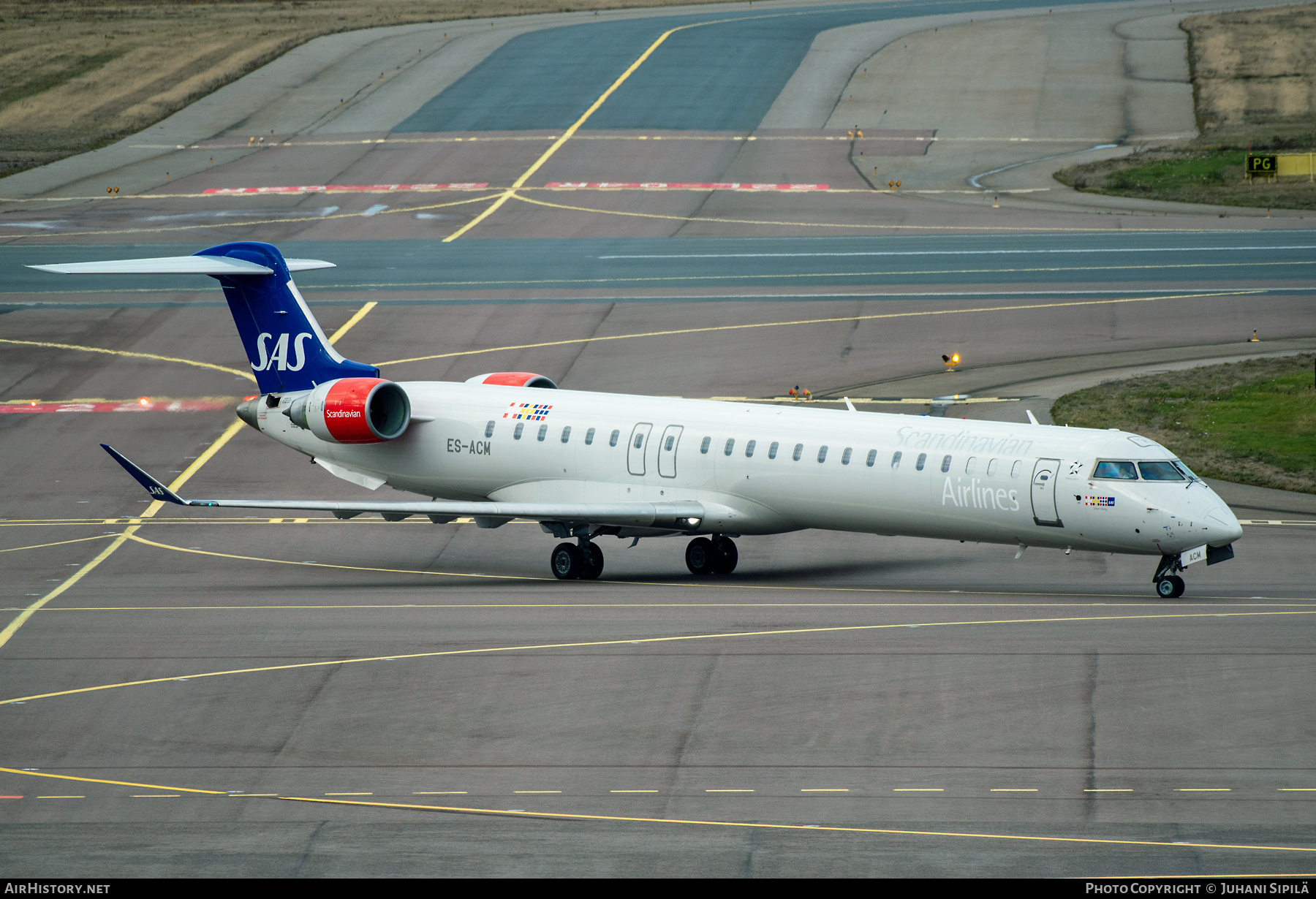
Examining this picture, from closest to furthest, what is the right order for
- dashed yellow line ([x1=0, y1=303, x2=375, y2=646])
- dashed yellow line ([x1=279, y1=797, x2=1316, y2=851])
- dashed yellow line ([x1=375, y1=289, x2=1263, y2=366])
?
dashed yellow line ([x1=279, y1=797, x2=1316, y2=851])
dashed yellow line ([x1=0, y1=303, x2=375, y2=646])
dashed yellow line ([x1=375, y1=289, x2=1263, y2=366])

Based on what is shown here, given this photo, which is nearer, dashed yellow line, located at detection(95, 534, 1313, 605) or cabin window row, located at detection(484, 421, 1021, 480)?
dashed yellow line, located at detection(95, 534, 1313, 605)

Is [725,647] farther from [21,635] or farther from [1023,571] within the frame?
[21,635]

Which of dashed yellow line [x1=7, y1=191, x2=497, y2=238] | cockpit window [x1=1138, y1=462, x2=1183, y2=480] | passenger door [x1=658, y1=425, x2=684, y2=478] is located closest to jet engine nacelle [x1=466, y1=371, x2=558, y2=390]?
passenger door [x1=658, y1=425, x2=684, y2=478]

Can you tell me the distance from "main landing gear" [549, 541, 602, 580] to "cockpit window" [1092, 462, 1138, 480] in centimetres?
1034

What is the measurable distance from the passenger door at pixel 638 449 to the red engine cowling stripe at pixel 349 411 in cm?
570

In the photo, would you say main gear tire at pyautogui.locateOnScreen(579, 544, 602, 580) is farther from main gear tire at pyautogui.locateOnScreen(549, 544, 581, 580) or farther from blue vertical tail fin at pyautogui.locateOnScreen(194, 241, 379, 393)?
blue vertical tail fin at pyautogui.locateOnScreen(194, 241, 379, 393)

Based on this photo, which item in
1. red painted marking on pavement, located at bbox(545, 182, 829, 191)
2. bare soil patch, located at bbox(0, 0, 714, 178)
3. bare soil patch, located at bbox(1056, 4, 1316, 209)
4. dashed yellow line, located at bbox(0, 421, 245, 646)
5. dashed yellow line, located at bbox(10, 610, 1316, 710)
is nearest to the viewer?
dashed yellow line, located at bbox(10, 610, 1316, 710)

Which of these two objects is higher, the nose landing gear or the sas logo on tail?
the sas logo on tail

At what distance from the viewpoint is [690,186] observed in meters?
76.2

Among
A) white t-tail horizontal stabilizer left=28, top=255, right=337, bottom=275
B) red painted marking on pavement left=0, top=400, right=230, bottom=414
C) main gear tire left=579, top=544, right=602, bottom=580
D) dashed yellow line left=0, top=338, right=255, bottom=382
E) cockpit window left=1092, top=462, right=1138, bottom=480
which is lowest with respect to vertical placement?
dashed yellow line left=0, top=338, right=255, bottom=382

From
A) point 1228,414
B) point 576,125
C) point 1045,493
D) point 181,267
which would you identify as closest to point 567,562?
point 1045,493

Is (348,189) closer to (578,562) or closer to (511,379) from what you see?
(511,379)

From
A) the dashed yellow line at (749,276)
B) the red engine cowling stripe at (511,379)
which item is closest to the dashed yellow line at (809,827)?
the red engine cowling stripe at (511,379)

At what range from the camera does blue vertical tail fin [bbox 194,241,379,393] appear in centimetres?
3716
